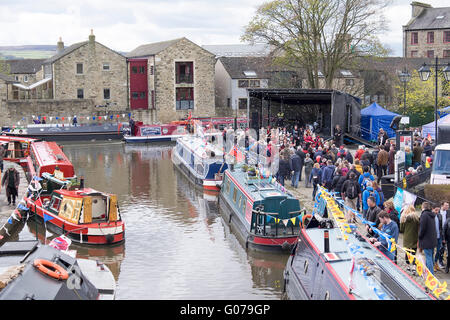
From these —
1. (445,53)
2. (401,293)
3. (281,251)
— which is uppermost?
(445,53)

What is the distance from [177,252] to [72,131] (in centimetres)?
3556

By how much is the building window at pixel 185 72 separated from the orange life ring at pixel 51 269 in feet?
166

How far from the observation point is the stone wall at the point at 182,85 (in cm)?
5962

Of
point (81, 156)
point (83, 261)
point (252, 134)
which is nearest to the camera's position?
point (83, 261)

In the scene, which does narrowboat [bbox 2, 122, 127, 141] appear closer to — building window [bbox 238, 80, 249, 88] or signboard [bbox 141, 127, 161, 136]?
signboard [bbox 141, 127, 161, 136]

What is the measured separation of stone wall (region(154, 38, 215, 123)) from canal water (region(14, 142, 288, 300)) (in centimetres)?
2827

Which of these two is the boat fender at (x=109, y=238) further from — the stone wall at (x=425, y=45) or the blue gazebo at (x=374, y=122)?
the stone wall at (x=425, y=45)

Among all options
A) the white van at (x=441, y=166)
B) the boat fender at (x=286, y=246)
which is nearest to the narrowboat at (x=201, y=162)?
the white van at (x=441, y=166)
